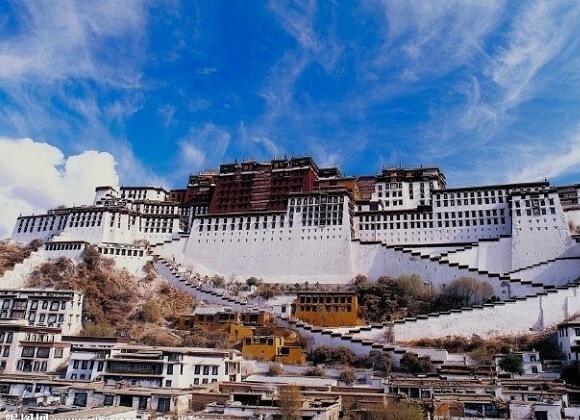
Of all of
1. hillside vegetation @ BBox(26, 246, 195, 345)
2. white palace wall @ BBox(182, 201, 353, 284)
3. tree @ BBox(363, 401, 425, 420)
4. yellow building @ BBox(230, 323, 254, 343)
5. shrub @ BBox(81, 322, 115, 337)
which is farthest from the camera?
white palace wall @ BBox(182, 201, 353, 284)

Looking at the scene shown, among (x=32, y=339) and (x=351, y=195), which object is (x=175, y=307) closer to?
(x=32, y=339)

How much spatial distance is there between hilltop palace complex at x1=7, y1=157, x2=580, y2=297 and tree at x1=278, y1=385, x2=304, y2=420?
93.2 ft

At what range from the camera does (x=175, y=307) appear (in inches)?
2047

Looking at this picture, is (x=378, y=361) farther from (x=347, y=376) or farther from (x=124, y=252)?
(x=124, y=252)

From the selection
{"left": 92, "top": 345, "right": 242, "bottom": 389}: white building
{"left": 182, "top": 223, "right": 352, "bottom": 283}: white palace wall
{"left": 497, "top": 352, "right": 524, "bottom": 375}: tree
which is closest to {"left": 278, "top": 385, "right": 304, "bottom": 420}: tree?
{"left": 92, "top": 345, "right": 242, "bottom": 389}: white building

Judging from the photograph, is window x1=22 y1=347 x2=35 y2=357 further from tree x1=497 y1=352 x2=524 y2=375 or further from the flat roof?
tree x1=497 y1=352 x2=524 y2=375

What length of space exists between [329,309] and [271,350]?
326 inches

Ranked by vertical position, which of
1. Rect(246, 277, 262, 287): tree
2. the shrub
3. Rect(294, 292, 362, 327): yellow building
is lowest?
the shrub

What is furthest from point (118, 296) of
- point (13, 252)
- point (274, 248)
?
point (13, 252)

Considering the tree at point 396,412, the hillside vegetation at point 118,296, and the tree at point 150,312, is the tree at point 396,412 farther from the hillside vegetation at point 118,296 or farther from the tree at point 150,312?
the tree at point 150,312

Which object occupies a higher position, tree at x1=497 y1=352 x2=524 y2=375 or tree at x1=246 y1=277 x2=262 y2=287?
tree at x1=246 y1=277 x2=262 y2=287

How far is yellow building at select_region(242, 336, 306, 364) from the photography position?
3850cm

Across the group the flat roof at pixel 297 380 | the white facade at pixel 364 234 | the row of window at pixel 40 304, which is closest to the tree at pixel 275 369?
the flat roof at pixel 297 380

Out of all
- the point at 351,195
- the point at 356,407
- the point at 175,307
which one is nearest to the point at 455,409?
the point at 356,407
